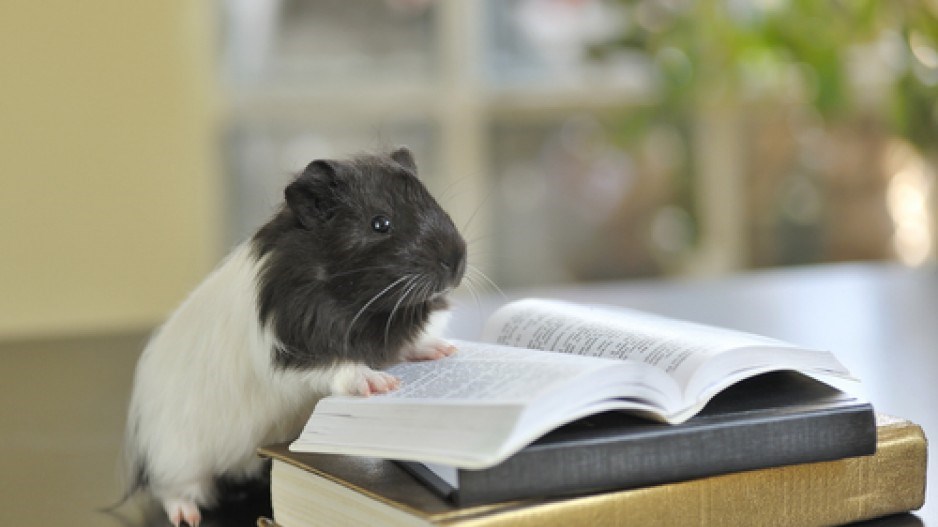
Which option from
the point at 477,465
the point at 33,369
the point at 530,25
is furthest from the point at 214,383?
→ the point at 530,25

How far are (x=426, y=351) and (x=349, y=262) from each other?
0.13m

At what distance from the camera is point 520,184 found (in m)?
4.15

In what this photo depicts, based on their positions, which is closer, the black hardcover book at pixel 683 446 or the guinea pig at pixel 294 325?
the black hardcover book at pixel 683 446

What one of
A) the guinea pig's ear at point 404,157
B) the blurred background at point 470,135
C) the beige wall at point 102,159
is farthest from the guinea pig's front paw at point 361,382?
the beige wall at point 102,159

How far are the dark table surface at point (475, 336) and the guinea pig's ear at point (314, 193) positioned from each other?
190 millimetres

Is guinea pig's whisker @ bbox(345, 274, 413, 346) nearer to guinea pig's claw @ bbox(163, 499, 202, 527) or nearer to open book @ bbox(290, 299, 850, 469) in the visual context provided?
open book @ bbox(290, 299, 850, 469)

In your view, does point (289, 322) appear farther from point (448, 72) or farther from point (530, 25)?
point (530, 25)

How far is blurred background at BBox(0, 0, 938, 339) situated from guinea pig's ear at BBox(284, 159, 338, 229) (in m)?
2.09

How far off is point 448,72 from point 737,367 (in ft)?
10.4

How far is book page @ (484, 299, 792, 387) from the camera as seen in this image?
0.83 meters

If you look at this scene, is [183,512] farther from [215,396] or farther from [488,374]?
A: [488,374]

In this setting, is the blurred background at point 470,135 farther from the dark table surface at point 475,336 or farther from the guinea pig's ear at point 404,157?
the guinea pig's ear at point 404,157

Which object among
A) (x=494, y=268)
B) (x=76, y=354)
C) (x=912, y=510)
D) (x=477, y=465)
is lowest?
(x=494, y=268)

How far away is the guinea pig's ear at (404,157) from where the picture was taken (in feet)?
3.27
